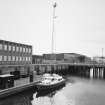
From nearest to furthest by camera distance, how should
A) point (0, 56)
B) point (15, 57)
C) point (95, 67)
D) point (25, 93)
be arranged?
1. point (25, 93)
2. point (0, 56)
3. point (15, 57)
4. point (95, 67)

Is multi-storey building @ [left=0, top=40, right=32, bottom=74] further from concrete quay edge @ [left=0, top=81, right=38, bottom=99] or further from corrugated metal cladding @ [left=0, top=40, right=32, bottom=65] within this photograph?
concrete quay edge @ [left=0, top=81, right=38, bottom=99]

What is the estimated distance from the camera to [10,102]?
2752 cm

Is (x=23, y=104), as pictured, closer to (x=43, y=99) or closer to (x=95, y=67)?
(x=43, y=99)

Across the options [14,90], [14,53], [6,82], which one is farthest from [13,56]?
[14,90]

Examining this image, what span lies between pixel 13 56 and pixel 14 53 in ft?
3.86

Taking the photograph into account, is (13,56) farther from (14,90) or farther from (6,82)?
(14,90)

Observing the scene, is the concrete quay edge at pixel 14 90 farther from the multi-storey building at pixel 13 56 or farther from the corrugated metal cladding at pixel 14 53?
the corrugated metal cladding at pixel 14 53

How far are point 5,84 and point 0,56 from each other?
17.9 m

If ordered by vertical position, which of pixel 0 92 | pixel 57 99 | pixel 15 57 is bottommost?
pixel 57 99

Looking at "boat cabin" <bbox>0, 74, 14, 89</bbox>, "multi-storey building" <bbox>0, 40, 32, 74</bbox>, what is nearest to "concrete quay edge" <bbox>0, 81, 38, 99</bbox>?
"boat cabin" <bbox>0, 74, 14, 89</bbox>

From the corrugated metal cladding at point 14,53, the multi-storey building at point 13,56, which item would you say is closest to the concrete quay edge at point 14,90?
the multi-storey building at point 13,56

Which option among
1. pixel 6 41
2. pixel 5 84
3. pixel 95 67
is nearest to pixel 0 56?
pixel 6 41

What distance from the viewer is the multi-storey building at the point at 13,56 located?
47.3m

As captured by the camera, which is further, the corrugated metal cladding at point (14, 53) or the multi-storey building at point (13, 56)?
the corrugated metal cladding at point (14, 53)
